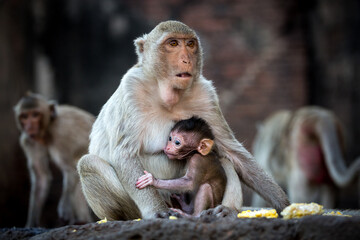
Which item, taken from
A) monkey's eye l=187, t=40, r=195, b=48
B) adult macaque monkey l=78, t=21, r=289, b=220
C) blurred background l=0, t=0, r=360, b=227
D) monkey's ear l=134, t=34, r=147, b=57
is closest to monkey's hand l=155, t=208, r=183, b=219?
adult macaque monkey l=78, t=21, r=289, b=220

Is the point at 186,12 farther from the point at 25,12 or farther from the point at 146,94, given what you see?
the point at 146,94

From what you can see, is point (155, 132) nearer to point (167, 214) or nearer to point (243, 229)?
point (167, 214)

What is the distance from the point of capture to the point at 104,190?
5059 millimetres

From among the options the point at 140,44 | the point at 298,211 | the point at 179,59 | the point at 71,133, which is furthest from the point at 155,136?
the point at 71,133

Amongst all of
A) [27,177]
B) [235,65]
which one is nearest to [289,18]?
[235,65]

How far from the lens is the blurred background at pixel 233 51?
36.8 ft

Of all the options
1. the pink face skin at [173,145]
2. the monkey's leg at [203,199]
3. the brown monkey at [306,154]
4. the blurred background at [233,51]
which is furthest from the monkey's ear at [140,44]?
the blurred background at [233,51]

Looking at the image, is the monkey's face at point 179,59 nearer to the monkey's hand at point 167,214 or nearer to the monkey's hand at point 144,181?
the monkey's hand at point 144,181

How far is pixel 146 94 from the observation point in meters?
5.20

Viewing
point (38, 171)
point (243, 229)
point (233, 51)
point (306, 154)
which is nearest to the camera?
point (243, 229)

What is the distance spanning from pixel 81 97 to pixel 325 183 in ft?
16.7

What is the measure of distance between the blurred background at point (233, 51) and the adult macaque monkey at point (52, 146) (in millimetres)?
2730

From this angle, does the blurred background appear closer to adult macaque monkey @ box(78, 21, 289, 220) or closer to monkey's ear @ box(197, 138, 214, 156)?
adult macaque monkey @ box(78, 21, 289, 220)

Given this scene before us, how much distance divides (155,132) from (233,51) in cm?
670
